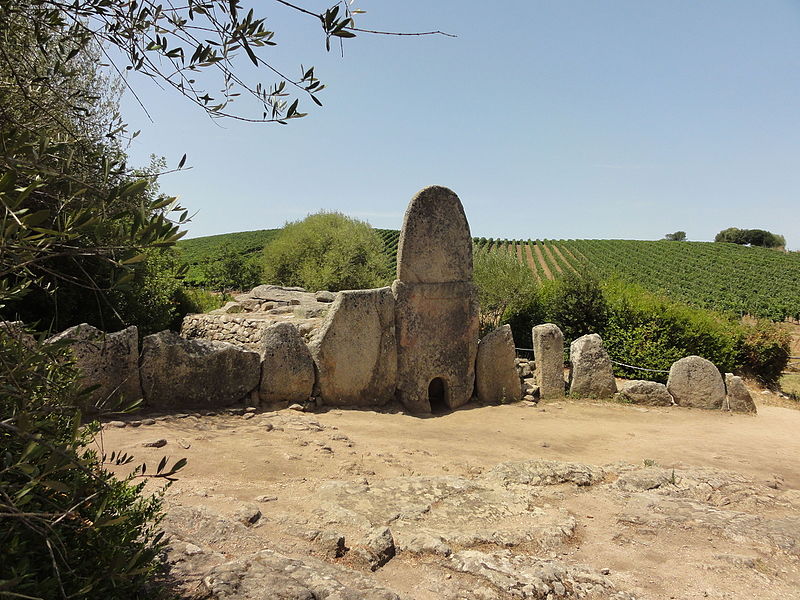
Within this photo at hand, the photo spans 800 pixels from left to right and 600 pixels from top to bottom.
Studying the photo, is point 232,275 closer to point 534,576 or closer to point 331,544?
point 331,544

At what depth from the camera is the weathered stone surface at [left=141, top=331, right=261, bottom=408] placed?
8.10 meters

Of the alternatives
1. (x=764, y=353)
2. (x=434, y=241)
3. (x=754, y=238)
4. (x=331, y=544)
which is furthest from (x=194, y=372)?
(x=754, y=238)

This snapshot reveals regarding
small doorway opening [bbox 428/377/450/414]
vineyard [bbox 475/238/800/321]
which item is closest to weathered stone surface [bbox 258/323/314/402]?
small doorway opening [bbox 428/377/450/414]

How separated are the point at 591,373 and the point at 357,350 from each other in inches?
187

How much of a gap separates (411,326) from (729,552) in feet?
20.7

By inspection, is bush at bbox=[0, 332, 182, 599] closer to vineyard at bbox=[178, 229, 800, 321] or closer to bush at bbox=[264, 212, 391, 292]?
bush at bbox=[264, 212, 391, 292]

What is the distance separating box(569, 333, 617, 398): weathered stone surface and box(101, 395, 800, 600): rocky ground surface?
6.71ft

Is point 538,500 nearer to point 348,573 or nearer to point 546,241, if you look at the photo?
point 348,573

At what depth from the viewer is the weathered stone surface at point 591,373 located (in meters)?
11.1

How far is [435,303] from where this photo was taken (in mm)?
10234

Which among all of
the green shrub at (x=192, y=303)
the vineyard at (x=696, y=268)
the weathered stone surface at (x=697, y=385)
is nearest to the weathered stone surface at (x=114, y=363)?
the green shrub at (x=192, y=303)

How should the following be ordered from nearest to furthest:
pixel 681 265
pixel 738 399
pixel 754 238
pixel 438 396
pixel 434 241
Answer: pixel 434 241 → pixel 738 399 → pixel 438 396 → pixel 681 265 → pixel 754 238

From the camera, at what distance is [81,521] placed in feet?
9.07

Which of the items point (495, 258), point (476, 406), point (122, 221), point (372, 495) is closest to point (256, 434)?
point (372, 495)
